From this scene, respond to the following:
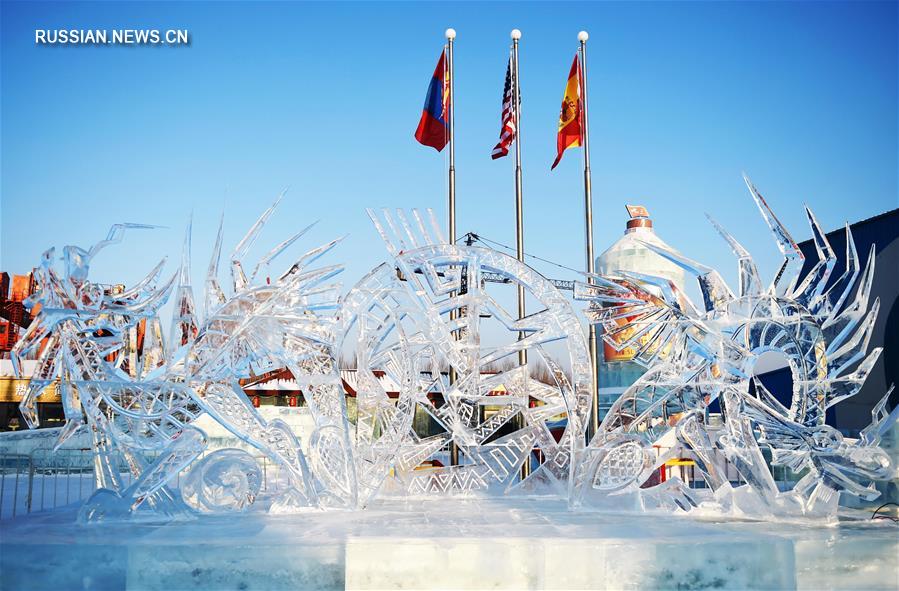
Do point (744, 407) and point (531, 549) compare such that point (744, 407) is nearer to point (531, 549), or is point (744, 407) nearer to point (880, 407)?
point (880, 407)

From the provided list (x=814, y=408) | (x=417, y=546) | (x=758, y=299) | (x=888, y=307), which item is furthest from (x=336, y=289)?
(x=888, y=307)

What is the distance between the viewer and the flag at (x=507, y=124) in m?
13.4

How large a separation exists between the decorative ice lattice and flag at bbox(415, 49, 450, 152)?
14.5ft

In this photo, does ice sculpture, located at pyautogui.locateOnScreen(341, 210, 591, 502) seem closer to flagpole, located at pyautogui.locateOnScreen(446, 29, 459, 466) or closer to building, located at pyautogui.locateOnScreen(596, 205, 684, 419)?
flagpole, located at pyautogui.locateOnScreen(446, 29, 459, 466)

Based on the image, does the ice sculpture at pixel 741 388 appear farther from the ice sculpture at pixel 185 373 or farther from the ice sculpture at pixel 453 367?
the ice sculpture at pixel 185 373

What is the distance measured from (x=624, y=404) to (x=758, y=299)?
1957 mm

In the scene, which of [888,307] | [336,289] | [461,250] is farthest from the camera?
[888,307]

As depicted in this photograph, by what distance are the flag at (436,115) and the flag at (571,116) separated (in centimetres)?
204

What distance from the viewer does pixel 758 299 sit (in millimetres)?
8297

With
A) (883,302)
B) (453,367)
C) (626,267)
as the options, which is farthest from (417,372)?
(626,267)

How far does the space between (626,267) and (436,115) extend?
10703 mm

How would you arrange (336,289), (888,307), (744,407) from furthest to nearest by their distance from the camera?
(888,307)
(336,289)
(744,407)

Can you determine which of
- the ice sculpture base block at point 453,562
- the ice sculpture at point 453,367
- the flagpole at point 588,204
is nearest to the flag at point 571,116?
the flagpole at point 588,204

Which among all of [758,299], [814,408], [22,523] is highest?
[758,299]
